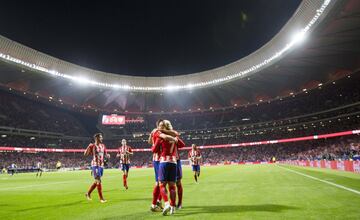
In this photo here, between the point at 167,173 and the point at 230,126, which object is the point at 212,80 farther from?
the point at 167,173

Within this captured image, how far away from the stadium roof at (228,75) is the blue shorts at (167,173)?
114 ft

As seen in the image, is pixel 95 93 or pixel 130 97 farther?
pixel 130 97

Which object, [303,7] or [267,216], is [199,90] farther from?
[267,216]

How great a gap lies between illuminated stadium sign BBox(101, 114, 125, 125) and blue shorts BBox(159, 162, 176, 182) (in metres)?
81.0

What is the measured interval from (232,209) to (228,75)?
61.4m

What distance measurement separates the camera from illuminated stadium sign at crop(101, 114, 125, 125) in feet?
284

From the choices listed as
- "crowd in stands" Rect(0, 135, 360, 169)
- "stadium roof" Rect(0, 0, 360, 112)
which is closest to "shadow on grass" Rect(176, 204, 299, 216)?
"stadium roof" Rect(0, 0, 360, 112)

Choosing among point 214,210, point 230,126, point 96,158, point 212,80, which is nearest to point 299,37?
point 212,80

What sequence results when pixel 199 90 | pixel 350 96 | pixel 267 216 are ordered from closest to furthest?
pixel 267 216
pixel 350 96
pixel 199 90

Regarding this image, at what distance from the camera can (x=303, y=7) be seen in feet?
137

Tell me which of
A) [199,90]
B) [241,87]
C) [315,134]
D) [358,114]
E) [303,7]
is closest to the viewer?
[303,7]

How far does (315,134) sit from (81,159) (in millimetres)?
59014

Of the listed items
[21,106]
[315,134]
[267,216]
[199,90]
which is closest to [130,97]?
[199,90]

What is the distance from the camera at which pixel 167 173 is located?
785 cm
